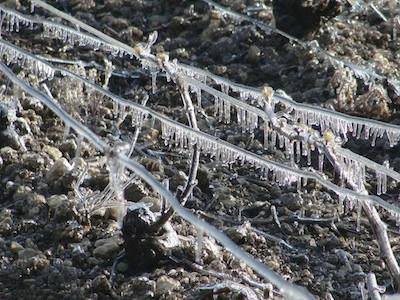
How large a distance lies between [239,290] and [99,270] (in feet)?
1.61

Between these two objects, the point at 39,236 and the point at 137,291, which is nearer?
the point at 137,291

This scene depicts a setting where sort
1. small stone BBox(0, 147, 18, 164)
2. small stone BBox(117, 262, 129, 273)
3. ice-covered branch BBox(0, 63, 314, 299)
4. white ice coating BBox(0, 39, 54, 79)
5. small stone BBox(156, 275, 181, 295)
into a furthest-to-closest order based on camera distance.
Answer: small stone BBox(0, 147, 18, 164)
small stone BBox(117, 262, 129, 273)
small stone BBox(156, 275, 181, 295)
white ice coating BBox(0, 39, 54, 79)
ice-covered branch BBox(0, 63, 314, 299)

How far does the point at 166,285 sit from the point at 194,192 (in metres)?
0.61

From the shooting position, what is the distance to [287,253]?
2.84 metres

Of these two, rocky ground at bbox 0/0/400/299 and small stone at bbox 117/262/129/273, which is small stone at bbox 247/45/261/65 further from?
small stone at bbox 117/262/129/273

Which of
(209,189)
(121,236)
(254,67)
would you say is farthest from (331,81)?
(121,236)

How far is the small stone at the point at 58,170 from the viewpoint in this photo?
307 cm

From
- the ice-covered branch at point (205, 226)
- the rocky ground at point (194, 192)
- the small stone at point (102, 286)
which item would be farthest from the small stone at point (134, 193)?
the ice-covered branch at point (205, 226)

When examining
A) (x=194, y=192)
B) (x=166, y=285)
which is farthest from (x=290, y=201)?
(x=166, y=285)

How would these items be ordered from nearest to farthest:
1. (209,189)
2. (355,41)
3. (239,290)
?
(239,290), (209,189), (355,41)

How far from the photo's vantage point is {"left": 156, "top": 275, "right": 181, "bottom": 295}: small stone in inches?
102

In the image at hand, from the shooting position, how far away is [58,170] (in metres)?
3.07

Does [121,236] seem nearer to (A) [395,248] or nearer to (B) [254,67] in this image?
(A) [395,248]

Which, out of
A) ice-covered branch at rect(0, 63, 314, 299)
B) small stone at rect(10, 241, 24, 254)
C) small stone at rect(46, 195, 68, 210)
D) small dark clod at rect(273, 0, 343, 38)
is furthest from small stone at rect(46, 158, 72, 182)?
small dark clod at rect(273, 0, 343, 38)
